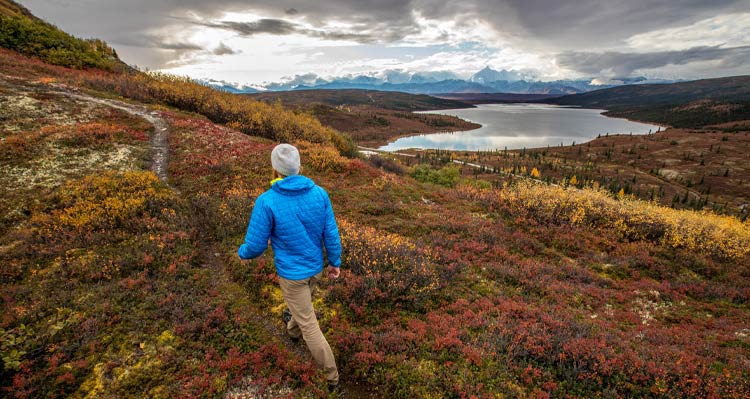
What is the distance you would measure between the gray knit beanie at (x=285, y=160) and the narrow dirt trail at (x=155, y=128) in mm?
12801

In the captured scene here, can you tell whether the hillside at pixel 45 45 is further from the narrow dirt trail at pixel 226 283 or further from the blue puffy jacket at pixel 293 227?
the blue puffy jacket at pixel 293 227

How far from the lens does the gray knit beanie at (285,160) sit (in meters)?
4.89

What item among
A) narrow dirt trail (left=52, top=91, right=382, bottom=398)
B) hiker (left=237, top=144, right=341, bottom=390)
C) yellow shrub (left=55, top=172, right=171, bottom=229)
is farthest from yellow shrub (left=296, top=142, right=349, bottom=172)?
hiker (left=237, top=144, right=341, bottom=390)

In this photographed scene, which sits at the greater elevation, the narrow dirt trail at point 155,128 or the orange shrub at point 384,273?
the narrow dirt trail at point 155,128

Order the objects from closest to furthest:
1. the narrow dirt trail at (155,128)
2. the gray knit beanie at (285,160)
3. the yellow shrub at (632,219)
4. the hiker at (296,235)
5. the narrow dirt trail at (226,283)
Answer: the gray knit beanie at (285,160), the hiker at (296,235), the narrow dirt trail at (226,283), the yellow shrub at (632,219), the narrow dirt trail at (155,128)

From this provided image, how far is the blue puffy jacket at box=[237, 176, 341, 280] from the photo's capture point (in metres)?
5.01

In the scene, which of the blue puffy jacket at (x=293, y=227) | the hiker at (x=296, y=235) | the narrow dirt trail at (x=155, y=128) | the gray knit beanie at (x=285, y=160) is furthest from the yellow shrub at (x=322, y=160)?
the gray knit beanie at (x=285, y=160)

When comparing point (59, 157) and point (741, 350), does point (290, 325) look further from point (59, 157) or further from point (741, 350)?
point (59, 157)

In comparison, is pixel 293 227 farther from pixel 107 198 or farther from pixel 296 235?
pixel 107 198

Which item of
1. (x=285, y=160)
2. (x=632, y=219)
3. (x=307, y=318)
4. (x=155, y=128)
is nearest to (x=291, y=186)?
(x=285, y=160)

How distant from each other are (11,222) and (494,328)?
14.7 m

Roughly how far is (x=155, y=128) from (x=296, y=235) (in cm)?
2052

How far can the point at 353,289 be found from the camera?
811cm

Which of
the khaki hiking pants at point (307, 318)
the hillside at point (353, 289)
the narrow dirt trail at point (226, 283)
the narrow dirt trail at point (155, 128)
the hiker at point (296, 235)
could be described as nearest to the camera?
the hiker at point (296, 235)
